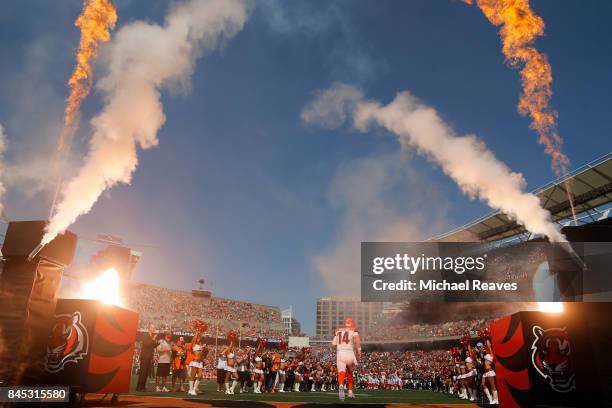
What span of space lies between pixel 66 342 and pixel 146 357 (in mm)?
8215

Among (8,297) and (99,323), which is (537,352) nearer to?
(99,323)

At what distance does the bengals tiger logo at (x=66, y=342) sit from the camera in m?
7.91

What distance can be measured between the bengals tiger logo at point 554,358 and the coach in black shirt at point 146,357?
12.0 meters

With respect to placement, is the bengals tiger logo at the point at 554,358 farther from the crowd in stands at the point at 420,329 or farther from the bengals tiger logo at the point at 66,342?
the crowd in stands at the point at 420,329

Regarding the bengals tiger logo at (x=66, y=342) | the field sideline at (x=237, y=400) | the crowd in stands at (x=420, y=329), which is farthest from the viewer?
the crowd in stands at (x=420, y=329)

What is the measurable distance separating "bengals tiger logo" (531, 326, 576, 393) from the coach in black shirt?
12.0 m

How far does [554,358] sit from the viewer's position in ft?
23.2

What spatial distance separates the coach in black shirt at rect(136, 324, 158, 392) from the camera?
14.9 metres

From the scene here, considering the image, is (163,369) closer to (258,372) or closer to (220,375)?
(220,375)

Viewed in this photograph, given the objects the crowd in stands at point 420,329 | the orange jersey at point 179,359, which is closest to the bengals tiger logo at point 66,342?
the orange jersey at point 179,359

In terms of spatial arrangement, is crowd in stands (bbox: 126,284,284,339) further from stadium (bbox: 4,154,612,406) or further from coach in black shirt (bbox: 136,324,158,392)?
coach in black shirt (bbox: 136,324,158,392)

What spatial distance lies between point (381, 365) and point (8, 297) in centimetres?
5353

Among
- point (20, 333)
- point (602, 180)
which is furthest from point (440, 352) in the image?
point (20, 333)

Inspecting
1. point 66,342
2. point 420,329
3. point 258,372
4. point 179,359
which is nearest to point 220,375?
point 179,359
